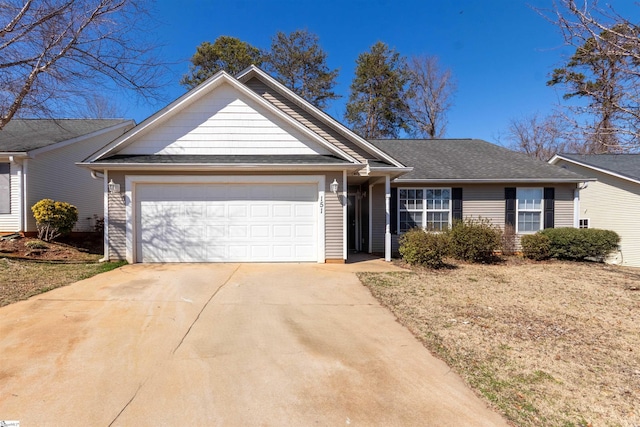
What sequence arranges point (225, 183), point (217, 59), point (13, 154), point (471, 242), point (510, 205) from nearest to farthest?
point (225, 183), point (471, 242), point (13, 154), point (510, 205), point (217, 59)

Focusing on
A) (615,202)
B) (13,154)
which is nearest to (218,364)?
(13,154)

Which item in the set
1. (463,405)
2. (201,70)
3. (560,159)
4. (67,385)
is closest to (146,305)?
(67,385)

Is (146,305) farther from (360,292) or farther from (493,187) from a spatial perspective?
(493,187)

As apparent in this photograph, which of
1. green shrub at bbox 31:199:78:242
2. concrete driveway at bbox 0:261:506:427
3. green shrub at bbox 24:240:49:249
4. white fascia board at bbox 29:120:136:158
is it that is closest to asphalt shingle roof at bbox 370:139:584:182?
concrete driveway at bbox 0:261:506:427

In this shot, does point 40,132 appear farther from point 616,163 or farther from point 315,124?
point 616,163

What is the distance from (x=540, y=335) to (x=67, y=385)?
18.0 feet

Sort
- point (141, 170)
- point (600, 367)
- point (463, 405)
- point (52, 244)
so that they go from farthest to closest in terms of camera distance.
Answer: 1. point (52, 244)
2. point (141, 170)
3. point (600, 367)
4. point (463, 405)

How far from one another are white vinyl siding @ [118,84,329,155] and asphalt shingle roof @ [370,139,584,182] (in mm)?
4677

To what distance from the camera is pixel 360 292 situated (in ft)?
20.0

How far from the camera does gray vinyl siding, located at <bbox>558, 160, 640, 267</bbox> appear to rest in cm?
1375

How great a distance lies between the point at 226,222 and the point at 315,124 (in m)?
4.33

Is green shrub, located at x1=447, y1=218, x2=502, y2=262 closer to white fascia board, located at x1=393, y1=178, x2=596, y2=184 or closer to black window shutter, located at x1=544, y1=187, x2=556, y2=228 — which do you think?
white fascia board, located at x1=393, y1=178, x2=596, y2=184

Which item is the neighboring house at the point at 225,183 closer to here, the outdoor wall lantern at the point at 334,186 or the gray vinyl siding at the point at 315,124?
the outdoor wall lantern at the point at 334,186

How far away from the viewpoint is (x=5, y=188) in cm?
1112
